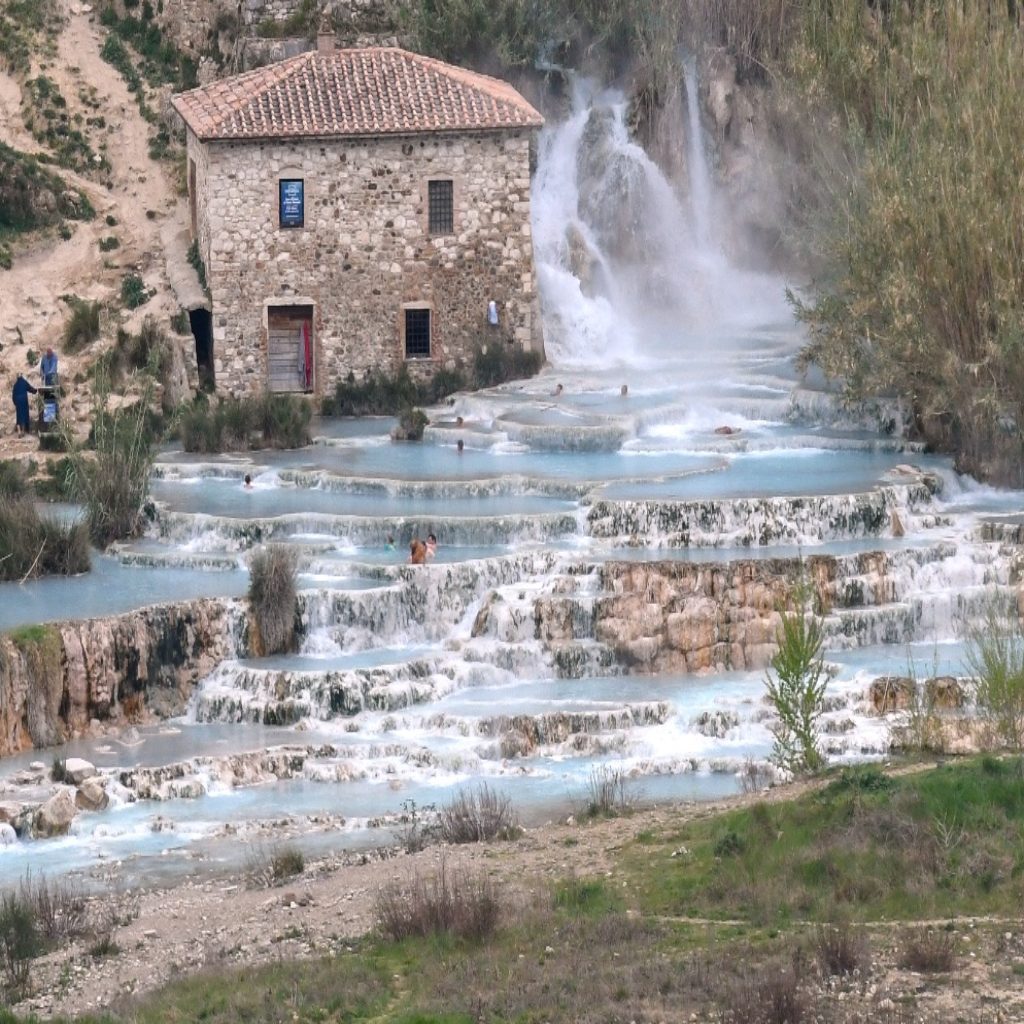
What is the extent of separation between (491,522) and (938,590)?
19.4ft

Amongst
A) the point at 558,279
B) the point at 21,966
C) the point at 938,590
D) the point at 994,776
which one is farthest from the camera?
the point at 558,279

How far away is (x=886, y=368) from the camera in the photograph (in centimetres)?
3762

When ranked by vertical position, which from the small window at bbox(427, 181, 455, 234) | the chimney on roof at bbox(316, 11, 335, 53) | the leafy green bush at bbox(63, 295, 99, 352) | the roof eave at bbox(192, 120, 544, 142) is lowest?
the leafy green bush at bbox(63, 295, 99, 352)

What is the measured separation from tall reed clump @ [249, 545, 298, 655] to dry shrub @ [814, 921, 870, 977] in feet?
43.1

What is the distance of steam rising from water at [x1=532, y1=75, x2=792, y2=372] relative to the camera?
4878 cm

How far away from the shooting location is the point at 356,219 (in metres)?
43.8

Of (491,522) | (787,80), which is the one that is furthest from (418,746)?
(787,80)

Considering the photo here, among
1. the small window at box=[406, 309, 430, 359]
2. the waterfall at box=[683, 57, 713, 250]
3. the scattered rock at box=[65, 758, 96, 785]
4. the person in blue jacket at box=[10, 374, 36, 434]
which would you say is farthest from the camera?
the waterfall at box=[683, 57, 713, 250]

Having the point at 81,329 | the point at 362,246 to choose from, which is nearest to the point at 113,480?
the point at 81,329

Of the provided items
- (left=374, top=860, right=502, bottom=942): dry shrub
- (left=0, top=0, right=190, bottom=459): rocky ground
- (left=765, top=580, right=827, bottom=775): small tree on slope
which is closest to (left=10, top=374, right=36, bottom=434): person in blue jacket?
(left=0, top=0, right=190, bottom=459): rocky ground

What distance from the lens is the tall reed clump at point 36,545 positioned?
109ft

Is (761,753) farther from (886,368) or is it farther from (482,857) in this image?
(886,368)

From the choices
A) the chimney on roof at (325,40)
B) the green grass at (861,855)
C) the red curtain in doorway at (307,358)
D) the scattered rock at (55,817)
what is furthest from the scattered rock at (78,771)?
the chimney on roof at (325,40)

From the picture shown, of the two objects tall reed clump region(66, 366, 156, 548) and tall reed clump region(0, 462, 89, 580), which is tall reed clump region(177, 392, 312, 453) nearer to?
tall reed clump region(66, 366, 156, 548)
